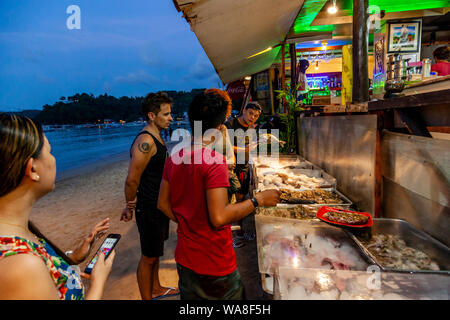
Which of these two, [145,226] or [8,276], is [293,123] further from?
[8,276]

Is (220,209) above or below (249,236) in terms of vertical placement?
above

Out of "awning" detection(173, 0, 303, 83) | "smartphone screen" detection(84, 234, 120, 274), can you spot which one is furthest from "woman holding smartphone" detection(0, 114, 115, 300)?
"awning" detection(173, 0, 303, 83)

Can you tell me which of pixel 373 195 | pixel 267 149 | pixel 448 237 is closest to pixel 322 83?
pixel 267 149

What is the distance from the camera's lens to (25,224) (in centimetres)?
110

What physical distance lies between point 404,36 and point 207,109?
6.79 m

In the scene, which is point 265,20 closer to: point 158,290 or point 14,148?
point 158,290

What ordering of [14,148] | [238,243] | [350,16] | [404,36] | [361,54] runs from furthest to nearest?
[350,16] → [404,36] → [238,243] → [361,54] → [14,148]

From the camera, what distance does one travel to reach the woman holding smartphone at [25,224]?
0.85m

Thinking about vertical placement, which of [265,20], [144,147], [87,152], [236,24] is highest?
[265,20]

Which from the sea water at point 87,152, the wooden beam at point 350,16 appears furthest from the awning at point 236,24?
the sea water at point 87,152

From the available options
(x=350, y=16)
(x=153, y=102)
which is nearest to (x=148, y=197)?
(x=153, y=102)

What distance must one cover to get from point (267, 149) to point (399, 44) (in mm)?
4085

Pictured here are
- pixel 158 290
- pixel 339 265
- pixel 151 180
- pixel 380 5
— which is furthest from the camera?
pixel 380 5

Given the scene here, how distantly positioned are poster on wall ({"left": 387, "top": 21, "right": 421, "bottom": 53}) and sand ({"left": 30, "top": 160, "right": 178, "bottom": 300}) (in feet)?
22.0
